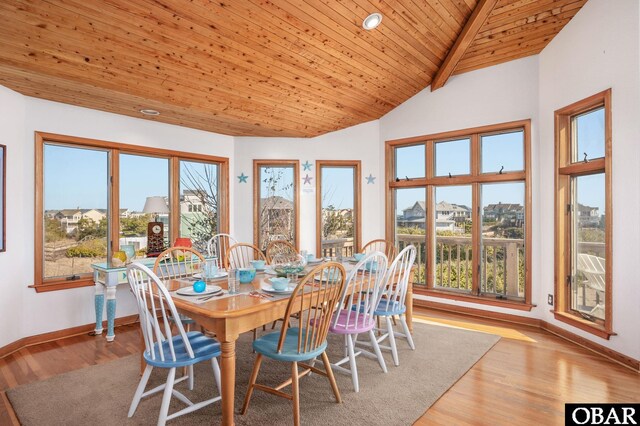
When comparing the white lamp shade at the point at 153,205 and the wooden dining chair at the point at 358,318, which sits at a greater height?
the white lamp shade at the point at 153,205

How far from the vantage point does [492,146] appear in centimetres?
457

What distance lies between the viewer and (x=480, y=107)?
4.57 m

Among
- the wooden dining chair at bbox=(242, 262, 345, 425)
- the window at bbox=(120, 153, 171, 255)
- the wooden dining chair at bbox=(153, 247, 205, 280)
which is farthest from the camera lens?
the window at bbox=(120, 153, 171, 255)

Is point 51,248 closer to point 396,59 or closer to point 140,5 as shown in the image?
point 140,5

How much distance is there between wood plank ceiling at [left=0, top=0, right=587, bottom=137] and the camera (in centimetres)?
267

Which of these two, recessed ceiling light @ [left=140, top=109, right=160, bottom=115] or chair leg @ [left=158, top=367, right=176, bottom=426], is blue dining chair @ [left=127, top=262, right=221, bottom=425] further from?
recessed ceiling light @ [left=140, top=109, right=160, bottom=115]

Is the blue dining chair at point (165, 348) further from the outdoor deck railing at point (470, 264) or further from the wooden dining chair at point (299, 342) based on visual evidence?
the outdoor deck railing at point (470, 264)

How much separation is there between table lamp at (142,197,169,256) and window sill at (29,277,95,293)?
0.69 meters

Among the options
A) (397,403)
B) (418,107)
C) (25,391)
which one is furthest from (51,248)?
(418,107)

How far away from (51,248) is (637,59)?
222 inches

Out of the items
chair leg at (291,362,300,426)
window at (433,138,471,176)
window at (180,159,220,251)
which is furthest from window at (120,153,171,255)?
window at (433,138,471,176)

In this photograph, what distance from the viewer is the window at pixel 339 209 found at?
5.52 metres

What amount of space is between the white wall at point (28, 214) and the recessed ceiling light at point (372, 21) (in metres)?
2.90

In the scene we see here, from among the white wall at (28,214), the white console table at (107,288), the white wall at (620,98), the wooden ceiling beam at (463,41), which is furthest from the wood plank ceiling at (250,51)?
the white console table at (107,288)
